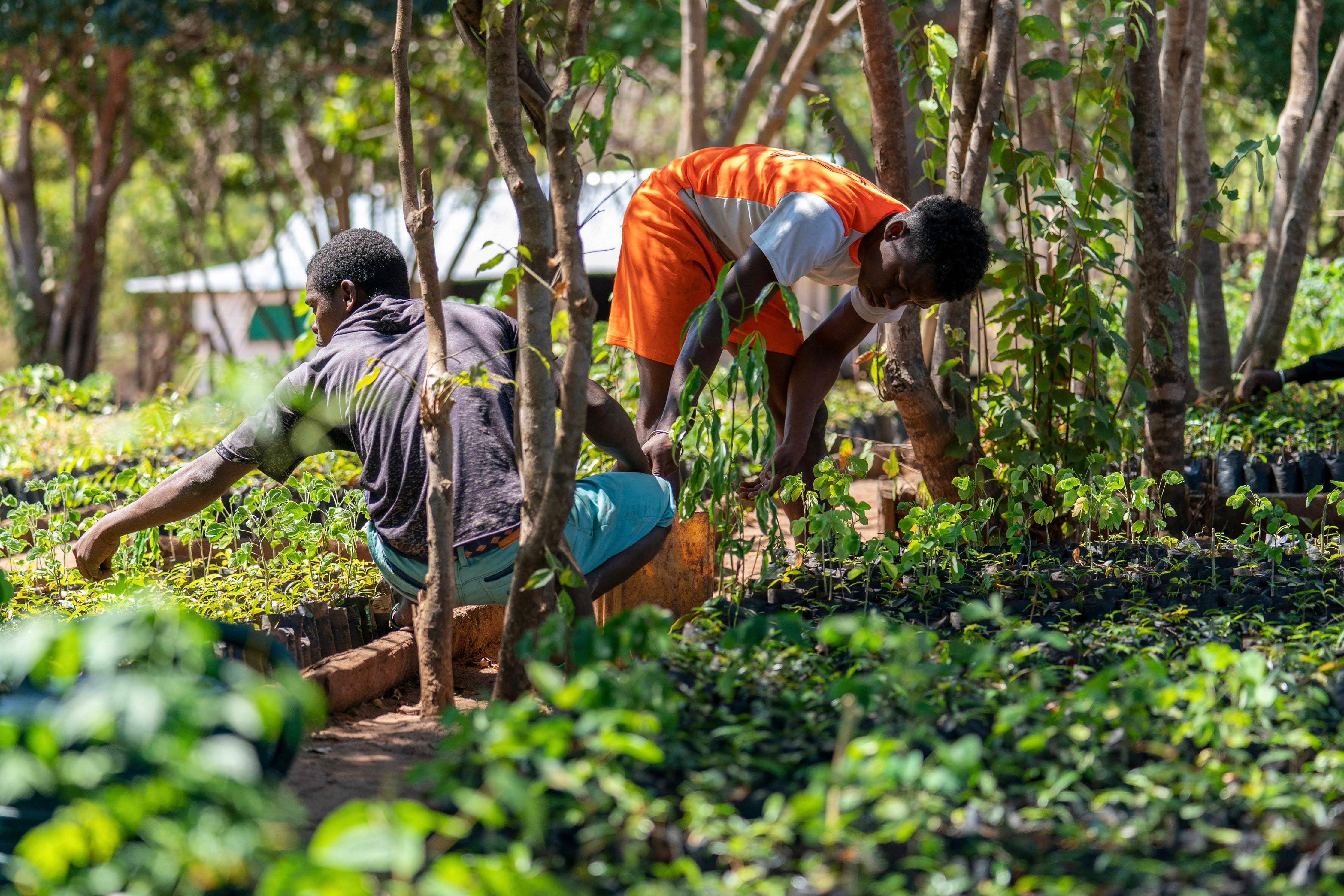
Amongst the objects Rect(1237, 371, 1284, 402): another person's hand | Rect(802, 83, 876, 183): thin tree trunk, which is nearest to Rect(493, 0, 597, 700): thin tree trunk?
Rect(802, 83, 876, 183): thin tree trunk

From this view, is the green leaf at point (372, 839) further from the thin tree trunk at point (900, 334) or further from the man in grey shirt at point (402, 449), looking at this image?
the thin tree trunk at point (900, 334)

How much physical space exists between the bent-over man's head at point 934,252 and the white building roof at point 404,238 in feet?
26.3

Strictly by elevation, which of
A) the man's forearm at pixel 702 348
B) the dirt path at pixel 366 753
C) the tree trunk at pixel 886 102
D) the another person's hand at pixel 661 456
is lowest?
the dirt path at pixel 366 753

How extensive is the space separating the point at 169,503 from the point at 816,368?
167cm

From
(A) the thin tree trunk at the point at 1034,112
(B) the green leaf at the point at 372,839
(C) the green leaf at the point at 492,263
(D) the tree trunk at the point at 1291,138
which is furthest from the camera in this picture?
(D) the tree trunk at the point at 1291,138

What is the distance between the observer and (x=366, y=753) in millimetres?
2236

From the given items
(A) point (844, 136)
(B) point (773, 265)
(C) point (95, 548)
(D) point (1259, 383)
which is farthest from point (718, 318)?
(D) point (1259, 383)

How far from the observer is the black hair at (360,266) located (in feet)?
8.82

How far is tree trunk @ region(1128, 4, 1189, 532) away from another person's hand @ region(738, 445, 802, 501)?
3.71 ft

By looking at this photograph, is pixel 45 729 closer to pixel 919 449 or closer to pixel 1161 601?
pixel 1161 601

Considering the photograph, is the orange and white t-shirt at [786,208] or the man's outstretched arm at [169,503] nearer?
the man's outstretched arm at [169,503]

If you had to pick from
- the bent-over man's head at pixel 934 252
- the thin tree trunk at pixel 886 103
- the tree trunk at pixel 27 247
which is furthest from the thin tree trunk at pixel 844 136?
the tree trunk at pixel 27 247

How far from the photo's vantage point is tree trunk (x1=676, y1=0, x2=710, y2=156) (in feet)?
20.2

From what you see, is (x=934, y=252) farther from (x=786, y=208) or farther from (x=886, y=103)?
(x=886, y=103)
